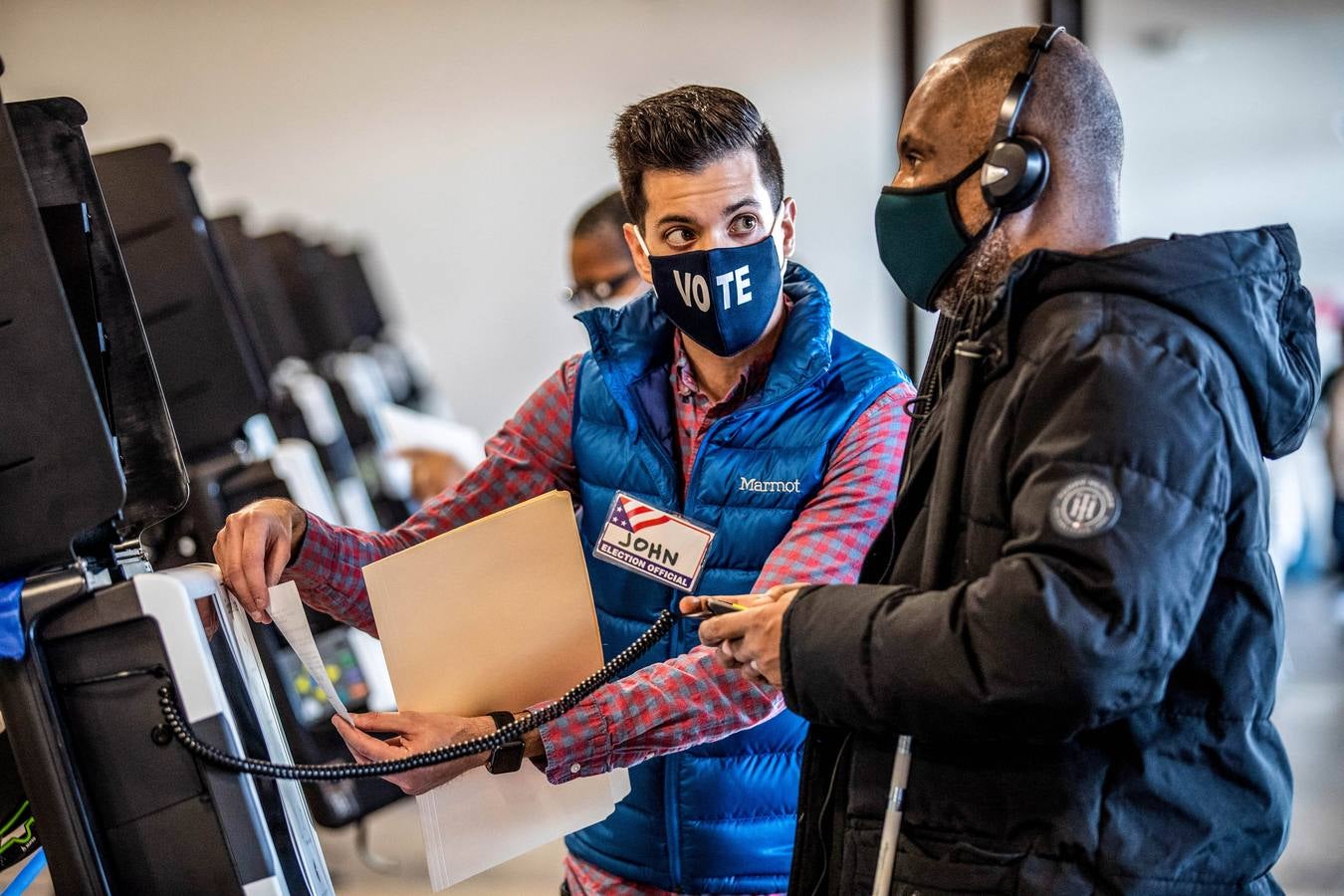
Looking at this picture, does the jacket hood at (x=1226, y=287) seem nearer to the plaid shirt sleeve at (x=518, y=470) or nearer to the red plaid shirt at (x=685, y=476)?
the red plaid shirt at (x=685, y=476)

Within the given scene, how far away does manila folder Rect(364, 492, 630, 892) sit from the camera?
1.36 meters

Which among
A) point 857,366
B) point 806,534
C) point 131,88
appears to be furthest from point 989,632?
point 131,88

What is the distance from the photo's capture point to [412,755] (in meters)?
1.31

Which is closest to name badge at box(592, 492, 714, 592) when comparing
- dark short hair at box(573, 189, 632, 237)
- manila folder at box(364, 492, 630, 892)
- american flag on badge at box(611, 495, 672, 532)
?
american flag on badge at box(611, 495, 672, 532)

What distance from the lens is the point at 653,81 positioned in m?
5.68

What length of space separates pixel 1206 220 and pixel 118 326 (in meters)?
6.45

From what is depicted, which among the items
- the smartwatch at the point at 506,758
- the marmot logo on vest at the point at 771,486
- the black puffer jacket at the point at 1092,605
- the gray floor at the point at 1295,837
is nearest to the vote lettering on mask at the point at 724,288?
the marmot logo on vest at the point at 771,486

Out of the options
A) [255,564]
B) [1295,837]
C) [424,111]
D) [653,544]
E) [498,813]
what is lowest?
[1295,837]

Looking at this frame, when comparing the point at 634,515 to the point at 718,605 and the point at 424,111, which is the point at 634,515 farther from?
the point at 424,111

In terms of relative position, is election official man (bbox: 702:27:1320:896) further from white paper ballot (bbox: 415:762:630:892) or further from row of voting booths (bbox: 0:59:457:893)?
row of voting booths (bbox: 0:59:457:893)

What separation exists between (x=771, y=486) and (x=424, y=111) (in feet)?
18.2

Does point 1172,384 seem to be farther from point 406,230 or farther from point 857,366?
point 406,230

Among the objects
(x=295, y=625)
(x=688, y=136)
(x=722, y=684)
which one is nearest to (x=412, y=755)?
(x=295, y=625)

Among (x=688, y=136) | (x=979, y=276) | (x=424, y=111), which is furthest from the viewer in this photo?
(x=424, y=111)
